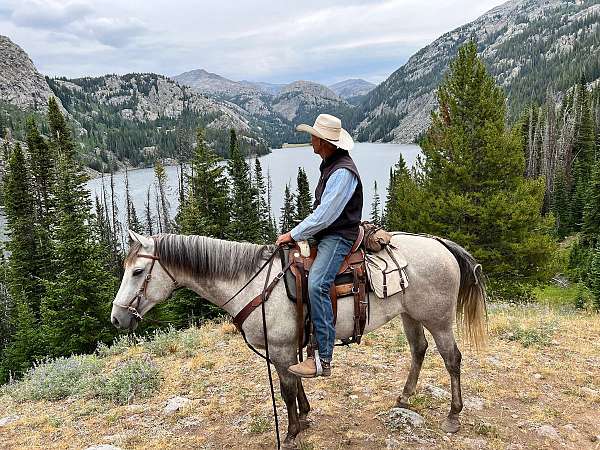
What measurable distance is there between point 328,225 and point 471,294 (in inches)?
92.6

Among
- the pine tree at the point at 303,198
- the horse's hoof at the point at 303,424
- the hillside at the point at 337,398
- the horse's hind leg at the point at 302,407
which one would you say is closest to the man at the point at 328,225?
the horse's hind leg at the point at 302,407

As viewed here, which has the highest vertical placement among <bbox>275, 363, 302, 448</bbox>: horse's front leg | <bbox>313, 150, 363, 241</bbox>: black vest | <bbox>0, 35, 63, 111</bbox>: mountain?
<bbox>0, 35, 63, 111</bbox>: mountain

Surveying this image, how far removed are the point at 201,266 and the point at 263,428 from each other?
2.29 metres

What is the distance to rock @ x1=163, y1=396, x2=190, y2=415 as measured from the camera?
5801 millimetres

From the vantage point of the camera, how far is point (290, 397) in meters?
4.52

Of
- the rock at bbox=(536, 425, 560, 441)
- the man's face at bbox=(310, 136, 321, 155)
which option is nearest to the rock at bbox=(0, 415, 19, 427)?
the man's face at bbox=(310, 136, 321, 155)

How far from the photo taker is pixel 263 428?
513cm

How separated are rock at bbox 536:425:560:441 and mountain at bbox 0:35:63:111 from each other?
207351mm

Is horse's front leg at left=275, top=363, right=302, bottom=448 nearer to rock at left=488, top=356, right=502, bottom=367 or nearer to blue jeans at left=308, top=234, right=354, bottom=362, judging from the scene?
blue jeans at left=308, top=234, right=354, bottom=362

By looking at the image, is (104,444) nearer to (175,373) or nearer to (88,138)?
(175,373)

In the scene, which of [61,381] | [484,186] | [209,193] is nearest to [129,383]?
[61,381]

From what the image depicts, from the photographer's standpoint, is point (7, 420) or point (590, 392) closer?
point (590, 392)

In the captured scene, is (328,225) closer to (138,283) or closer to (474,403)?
(138,283)

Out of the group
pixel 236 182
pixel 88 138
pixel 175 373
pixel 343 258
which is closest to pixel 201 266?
pixel 343 258
